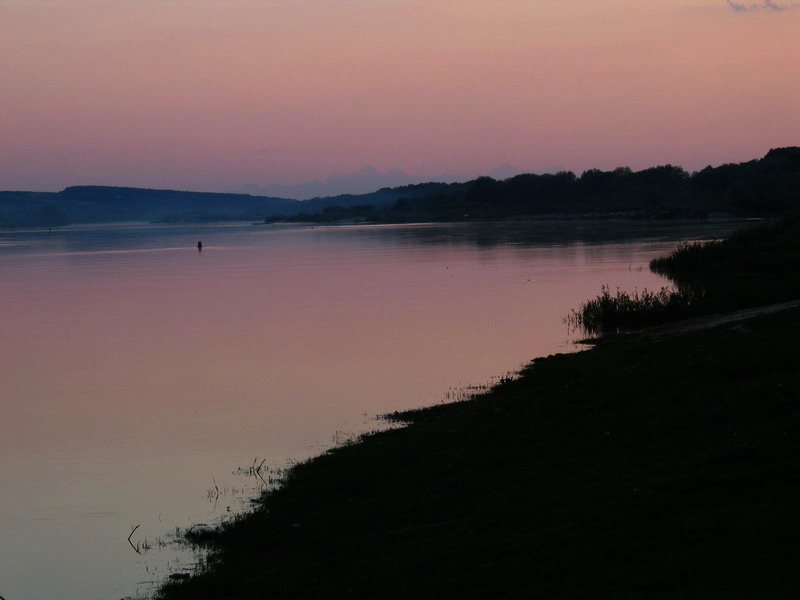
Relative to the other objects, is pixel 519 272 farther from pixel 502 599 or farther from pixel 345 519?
pixel 502 599

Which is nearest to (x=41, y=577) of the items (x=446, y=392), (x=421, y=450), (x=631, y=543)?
(x=421, y=450)

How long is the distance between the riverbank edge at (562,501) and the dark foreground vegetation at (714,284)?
1381 centimetres

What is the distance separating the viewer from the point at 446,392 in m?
25.3

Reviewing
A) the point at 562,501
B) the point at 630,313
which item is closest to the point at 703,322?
the point at 630,313

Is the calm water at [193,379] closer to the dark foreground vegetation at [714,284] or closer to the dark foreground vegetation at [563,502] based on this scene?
the dark foreground vegetation at [563,502]

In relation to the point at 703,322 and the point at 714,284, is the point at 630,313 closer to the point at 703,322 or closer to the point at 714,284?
the point at 703,322

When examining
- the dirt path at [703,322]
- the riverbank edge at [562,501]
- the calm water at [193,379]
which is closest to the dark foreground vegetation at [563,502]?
the riverbank edge at [562,501]

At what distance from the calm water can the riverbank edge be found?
1667 mm

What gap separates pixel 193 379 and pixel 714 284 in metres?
25.5

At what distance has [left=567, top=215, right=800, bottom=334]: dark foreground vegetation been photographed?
117ft

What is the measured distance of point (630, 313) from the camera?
36125 millimetres

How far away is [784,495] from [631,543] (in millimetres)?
2077

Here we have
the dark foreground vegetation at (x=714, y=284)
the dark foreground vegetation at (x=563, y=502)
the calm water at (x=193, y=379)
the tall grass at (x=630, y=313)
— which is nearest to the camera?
the dark foreground vegetation at (x=563, y=502)

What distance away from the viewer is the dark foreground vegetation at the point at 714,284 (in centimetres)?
3562
